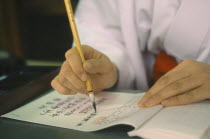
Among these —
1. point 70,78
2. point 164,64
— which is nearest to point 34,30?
point 164,64

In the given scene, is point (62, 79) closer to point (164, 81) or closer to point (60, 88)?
point (60, 88)

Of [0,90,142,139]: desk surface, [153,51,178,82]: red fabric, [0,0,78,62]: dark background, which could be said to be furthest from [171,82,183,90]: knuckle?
[0,0,78,62]: dark background

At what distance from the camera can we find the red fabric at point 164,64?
0.78m

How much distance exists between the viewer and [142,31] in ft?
2.66

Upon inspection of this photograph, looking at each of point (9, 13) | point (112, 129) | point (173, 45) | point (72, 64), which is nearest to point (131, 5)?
point (173, 45)

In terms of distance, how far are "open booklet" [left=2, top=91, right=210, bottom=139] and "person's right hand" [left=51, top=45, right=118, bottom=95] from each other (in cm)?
3

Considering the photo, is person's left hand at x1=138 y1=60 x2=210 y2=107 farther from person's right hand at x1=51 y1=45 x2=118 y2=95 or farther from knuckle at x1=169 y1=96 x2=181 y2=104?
person's right hand at x1=51 y1=45 x2=118 y2=95

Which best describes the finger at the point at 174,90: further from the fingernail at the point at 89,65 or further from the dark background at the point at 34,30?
the dark background at the point at 34,30

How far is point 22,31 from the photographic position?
6.43ft

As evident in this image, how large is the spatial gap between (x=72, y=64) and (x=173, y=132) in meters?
0.23

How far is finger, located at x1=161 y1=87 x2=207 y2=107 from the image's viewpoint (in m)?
0.54

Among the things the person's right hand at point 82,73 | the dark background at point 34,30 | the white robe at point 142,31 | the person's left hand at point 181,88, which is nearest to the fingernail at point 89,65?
the person's right hand at point 82,73

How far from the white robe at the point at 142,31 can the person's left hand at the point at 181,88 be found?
5.9 inches

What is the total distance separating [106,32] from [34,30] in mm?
1206
